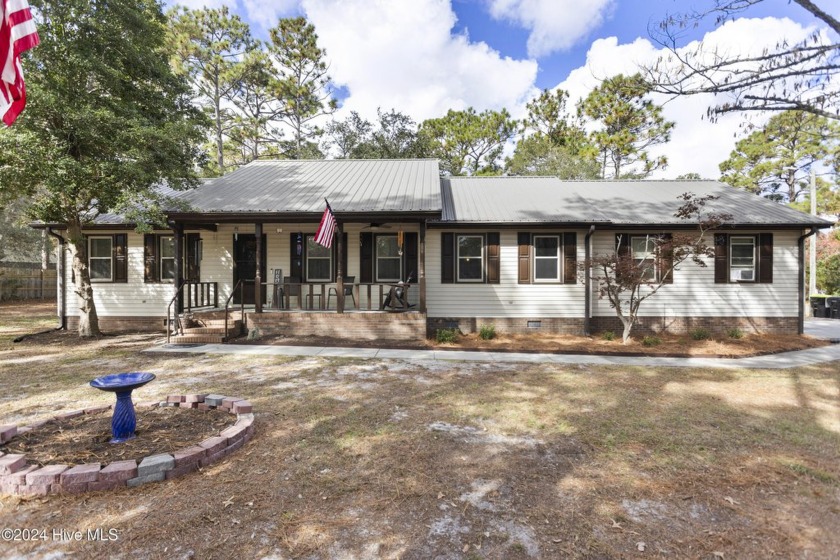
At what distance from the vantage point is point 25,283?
20.3m

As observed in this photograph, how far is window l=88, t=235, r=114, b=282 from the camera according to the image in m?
11.5

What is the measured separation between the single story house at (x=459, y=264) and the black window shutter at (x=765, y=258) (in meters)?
0.03

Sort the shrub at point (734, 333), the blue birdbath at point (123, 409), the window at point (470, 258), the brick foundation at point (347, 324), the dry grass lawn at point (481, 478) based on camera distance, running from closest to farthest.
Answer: the dry grass lawn at point (481, 478) → the blue birdbath at point (123, 409) → the brick foundation at point (347, 324) → the shrub at point (734, 333) → the window at point (470, 258)

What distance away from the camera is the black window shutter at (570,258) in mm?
10977

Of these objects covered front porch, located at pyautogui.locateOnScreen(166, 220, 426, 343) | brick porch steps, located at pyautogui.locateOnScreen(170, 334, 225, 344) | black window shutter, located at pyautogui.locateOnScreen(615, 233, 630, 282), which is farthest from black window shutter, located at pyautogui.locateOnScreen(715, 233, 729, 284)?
brick porch steps, located at pyautogui.locateOnScreen(170, 334, 225, 344)

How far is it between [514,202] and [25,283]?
2541 centimetres

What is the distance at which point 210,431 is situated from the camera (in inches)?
156

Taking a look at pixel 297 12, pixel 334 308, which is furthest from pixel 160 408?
pixel 297 12

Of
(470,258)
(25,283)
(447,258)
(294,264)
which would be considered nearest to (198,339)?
(294,264)

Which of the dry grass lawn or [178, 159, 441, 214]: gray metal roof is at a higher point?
[178, 159, 441, 214]: gray metal roof

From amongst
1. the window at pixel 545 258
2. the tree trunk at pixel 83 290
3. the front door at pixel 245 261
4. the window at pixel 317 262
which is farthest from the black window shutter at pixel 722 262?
the tree trunk at pixel 83 290

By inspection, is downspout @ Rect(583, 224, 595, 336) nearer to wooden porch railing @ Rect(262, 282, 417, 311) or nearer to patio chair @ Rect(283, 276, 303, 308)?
wooden porch railing @ Rect(262, 282, 417, 311)

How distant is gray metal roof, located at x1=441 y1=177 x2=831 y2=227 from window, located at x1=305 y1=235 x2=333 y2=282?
3.72 metres

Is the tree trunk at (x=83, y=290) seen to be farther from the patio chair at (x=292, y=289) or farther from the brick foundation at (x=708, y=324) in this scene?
the brick foundation at (x=708, y=324)
